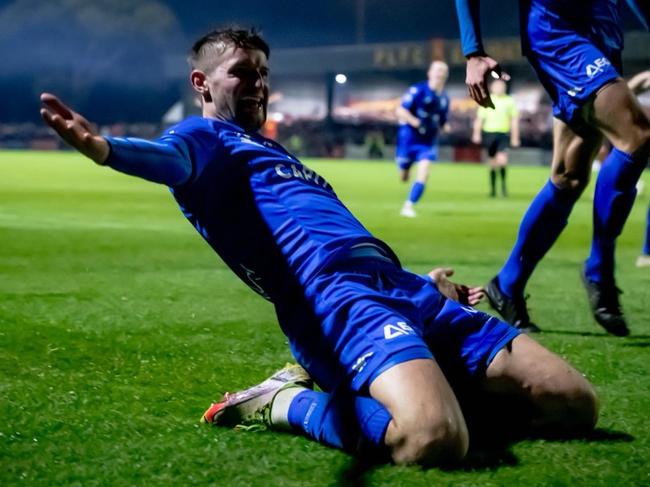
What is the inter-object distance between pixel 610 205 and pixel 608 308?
438mm

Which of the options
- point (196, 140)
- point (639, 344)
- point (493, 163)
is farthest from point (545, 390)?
point (493, 163)

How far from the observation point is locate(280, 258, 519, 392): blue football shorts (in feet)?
9.71

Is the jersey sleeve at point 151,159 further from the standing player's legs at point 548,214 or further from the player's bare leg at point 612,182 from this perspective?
the standing player's legs at point 548,214

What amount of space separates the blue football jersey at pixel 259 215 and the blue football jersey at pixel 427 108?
38.9ft

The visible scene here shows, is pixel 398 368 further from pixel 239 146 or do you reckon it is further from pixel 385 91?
pixel 385 91

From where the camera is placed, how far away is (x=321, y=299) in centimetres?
310

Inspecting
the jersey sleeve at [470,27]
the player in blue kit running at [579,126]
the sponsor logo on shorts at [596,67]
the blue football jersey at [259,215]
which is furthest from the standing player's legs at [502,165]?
the blue football jersey at [259,215]

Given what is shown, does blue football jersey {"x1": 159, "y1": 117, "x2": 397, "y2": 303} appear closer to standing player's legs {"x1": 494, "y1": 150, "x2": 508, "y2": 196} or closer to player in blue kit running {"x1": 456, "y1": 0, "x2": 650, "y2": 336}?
player in blue kit running {"x1": 456, "y1": 0, "x2": 650, "y2": 336}

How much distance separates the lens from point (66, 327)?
4812 mm

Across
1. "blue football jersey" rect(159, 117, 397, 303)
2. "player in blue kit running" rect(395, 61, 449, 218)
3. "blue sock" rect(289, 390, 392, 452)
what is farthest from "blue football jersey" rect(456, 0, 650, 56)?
"player in blue kit running" rect(395, 61, 449, 218)

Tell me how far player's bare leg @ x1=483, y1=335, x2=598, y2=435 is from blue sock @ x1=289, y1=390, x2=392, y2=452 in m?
0.49

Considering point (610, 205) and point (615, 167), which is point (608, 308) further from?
point (615, 167)

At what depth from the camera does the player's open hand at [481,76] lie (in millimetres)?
4590

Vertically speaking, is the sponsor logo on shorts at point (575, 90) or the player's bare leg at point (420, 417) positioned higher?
the sponsor logo on shorts at point (575, 90)
